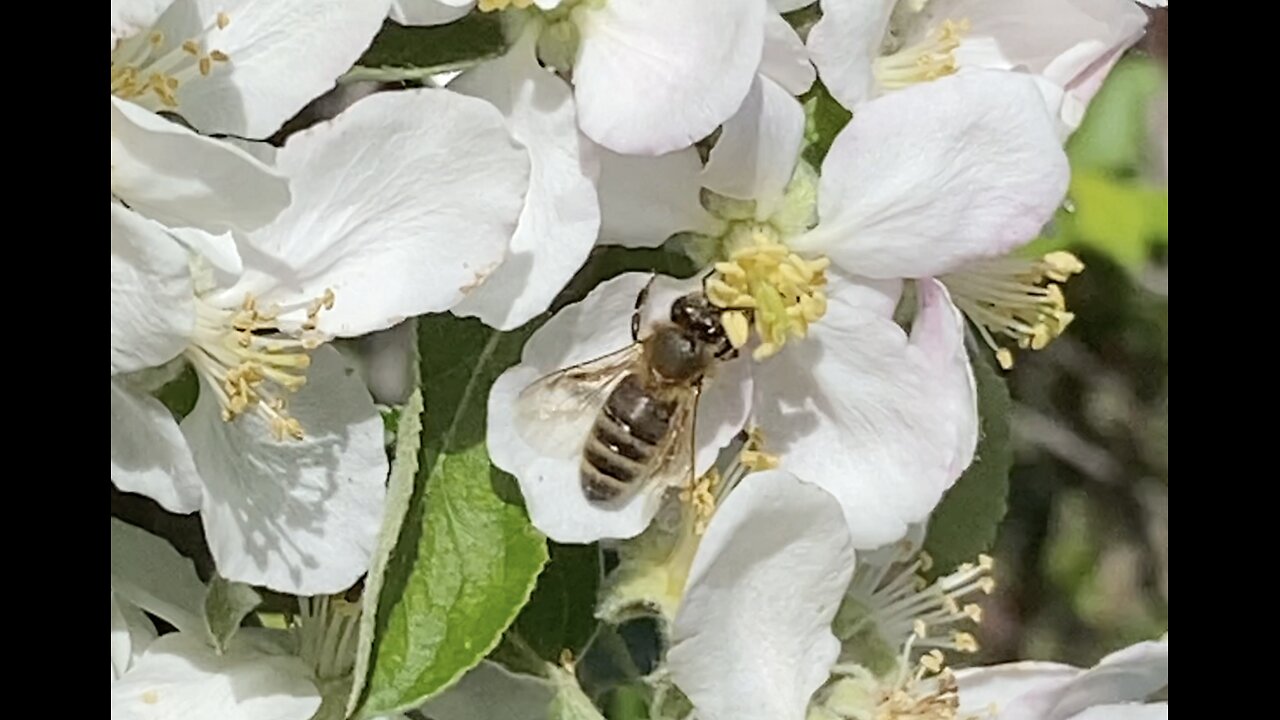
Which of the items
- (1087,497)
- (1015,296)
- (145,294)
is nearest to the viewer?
(145,294)

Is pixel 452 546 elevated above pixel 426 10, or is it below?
below

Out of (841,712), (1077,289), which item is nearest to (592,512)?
(841,712)

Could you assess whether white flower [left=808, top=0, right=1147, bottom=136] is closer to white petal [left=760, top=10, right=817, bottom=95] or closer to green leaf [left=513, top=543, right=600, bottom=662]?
white petal [left=760, top=10, right=817, bottom=95]

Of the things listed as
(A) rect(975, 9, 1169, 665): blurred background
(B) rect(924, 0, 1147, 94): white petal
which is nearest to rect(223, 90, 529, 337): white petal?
(B) rect(924, 0, 1147, 94): white petal

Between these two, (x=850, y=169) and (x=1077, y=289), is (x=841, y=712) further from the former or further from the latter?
(x=1077, y=289)

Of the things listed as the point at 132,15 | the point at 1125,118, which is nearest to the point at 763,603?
the point at 132,15

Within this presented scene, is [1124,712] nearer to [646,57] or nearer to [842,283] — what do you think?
[842,283]
